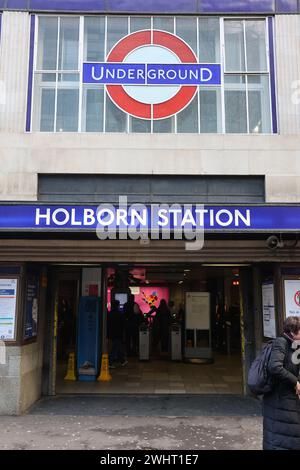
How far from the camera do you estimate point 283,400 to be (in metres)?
4.55

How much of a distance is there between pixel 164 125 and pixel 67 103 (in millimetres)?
2213

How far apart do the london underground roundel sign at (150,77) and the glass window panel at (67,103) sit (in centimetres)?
33

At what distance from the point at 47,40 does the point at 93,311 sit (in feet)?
21.3

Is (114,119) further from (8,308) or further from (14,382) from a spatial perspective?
(14,382)


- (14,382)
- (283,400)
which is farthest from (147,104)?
(283,400)

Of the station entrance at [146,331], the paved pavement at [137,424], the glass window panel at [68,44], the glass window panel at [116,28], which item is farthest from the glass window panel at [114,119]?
the paved pavement at [137,424]

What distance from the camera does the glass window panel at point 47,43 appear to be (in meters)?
10.5

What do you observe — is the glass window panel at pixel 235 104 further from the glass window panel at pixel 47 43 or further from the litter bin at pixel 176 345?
the litter bin at pixel 176 345

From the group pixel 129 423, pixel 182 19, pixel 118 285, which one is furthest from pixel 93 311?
pixel 182 19

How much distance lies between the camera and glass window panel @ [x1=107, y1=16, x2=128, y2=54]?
10.5 meters

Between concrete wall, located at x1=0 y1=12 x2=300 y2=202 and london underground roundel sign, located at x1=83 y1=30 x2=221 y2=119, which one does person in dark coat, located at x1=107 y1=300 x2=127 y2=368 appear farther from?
london underground roundel sign, located at x1=83 y1=30 x2=221 y2=119

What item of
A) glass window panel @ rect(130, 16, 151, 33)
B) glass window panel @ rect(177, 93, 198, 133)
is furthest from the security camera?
A: glass window panel @ rect(130, 16, 151, 33)

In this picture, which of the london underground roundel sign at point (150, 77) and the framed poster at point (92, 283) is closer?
the london underground roundel sign at point (150, 77)

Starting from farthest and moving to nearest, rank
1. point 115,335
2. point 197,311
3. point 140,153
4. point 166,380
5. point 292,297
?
point 197,311, point 115,335, point 166,380, point 140,153, point 292,297
